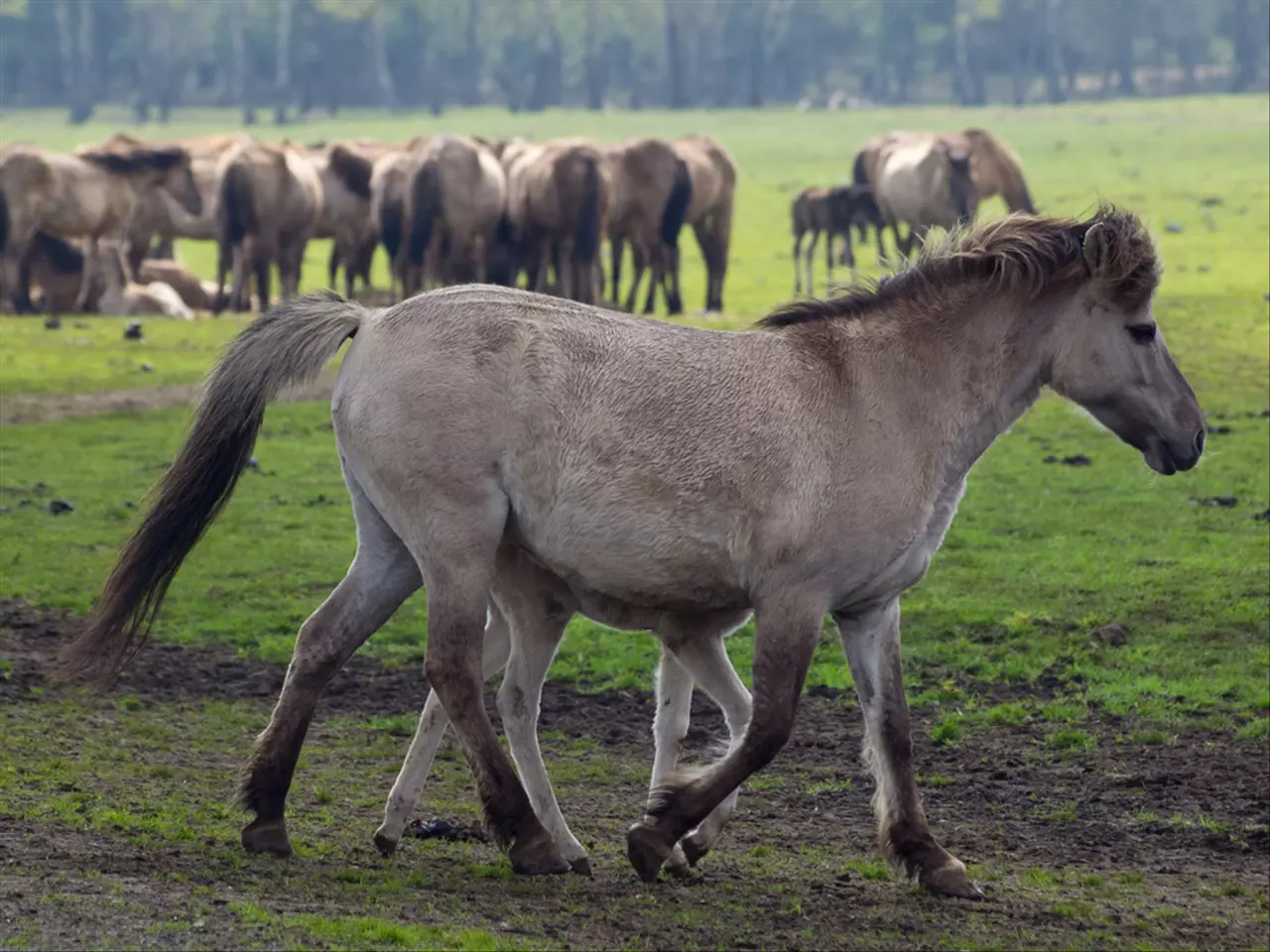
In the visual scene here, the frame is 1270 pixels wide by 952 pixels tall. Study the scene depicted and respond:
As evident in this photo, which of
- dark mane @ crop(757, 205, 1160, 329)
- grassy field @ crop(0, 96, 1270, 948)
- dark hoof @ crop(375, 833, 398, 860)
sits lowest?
grassy field @ crop(0, 96, 1270, 948)

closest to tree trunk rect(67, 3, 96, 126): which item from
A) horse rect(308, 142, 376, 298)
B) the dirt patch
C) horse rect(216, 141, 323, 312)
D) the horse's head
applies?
horse rect(308, 142, 376, 298)

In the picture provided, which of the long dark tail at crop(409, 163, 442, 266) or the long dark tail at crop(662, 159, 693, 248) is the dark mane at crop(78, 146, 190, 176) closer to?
the long dark tail at crop(409, 163, 442, 266)

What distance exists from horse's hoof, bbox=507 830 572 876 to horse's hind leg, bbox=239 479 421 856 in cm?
82

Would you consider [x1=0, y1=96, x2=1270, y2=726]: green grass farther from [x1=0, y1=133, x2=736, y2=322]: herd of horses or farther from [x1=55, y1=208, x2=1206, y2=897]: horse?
[x1=0, y1=133, x2=736, y2=322]: herd of horses

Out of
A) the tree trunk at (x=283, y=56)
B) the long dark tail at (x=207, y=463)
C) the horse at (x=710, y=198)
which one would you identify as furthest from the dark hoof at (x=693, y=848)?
the tree trunk at (x=283, y=56)

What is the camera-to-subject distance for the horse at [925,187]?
32000 millimetres

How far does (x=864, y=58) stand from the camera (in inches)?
4195

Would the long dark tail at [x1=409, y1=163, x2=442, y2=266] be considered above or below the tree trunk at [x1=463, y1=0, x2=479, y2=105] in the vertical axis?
above

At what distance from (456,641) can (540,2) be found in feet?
339

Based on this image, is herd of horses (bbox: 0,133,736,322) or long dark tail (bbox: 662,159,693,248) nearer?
herd of horses (bbox: 0,133,736,322)

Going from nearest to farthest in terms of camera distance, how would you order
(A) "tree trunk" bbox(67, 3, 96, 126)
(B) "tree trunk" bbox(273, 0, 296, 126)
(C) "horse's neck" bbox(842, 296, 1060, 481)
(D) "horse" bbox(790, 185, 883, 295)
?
(C) "horse's neck" bbox(842, 296, 1060, 481), (D) "horse" bbox(790, 185, 883, 295), (A) "tree trunk" bbox(67, 3, 96, 126), (B) "tree trunk" bbox(273, 0, 296, 126)

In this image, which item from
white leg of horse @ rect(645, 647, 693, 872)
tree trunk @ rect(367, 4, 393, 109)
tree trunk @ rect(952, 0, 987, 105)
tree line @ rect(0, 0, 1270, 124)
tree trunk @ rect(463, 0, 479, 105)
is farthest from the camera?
tree trunk @ rect(463, 0, 479, 105)

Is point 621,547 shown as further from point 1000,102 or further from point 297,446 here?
point 1000,102

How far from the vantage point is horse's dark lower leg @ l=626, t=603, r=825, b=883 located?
6465mm
